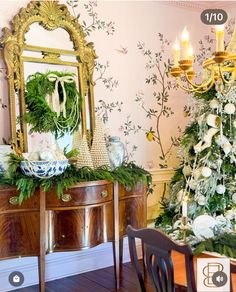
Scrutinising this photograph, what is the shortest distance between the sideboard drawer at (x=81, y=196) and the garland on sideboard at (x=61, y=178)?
46 millimetres

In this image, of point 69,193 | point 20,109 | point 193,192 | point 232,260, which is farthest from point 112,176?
point 232,260

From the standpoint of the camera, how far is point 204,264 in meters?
1.47

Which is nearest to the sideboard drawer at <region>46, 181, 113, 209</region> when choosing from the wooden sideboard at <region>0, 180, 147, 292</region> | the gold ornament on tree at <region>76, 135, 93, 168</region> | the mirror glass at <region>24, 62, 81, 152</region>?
the wooden sideboard at <region>0, 180, 147, 292</region>

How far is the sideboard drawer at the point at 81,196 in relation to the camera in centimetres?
260

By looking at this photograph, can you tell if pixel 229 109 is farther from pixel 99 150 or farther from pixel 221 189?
pixel 99 150

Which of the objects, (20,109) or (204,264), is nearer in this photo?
(204,264)

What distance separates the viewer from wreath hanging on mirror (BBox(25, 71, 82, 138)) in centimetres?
→ 294

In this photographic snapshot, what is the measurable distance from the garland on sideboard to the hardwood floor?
0.74 metres

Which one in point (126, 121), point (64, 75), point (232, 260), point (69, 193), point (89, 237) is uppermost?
point (64, 75)

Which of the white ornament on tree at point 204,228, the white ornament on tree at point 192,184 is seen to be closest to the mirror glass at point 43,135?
the white ornament on tree at point 192,184

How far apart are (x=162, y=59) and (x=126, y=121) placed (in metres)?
0.81

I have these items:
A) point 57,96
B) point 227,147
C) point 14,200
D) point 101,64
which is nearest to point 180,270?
point 14,200

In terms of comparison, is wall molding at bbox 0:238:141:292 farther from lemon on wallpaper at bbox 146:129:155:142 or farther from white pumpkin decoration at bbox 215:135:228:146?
white pumpkin decoration at bbox 215:135:228:146

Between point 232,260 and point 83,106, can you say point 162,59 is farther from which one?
point 232,260
